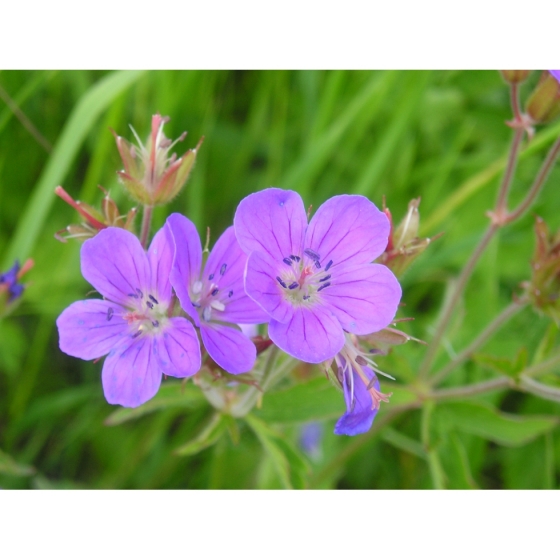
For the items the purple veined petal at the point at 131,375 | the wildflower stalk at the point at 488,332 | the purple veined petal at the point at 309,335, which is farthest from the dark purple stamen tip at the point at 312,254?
the wildflower stalk at the point at 488,332

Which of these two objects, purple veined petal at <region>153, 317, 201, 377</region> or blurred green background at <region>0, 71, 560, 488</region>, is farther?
blurred green background at <region>0, 71, 560, 488</region>

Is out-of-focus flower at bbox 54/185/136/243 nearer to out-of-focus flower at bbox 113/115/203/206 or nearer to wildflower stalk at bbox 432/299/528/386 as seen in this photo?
out-of-focus flower at bbox 113/115/203/206

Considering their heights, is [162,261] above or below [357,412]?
above

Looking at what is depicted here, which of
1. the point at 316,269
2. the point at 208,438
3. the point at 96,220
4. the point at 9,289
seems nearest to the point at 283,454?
the point at 208,438

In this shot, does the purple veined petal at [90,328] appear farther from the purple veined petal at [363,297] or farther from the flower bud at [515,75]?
the flower bud at [515,75]

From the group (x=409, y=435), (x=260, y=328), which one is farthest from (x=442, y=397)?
(x=260, y=328)

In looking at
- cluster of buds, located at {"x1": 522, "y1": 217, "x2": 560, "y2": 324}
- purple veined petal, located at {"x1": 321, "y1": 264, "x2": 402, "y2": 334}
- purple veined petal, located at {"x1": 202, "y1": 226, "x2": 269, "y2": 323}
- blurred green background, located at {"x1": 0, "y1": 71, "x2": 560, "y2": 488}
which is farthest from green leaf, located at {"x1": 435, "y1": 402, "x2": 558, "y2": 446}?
purple veined petal, located at {"x1": 202, "y1": 226, "x2": 269, "y2": 323}

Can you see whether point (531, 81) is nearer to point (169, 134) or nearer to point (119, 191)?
point (169, 134)

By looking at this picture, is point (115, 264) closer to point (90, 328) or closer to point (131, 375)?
point (90, 328)
